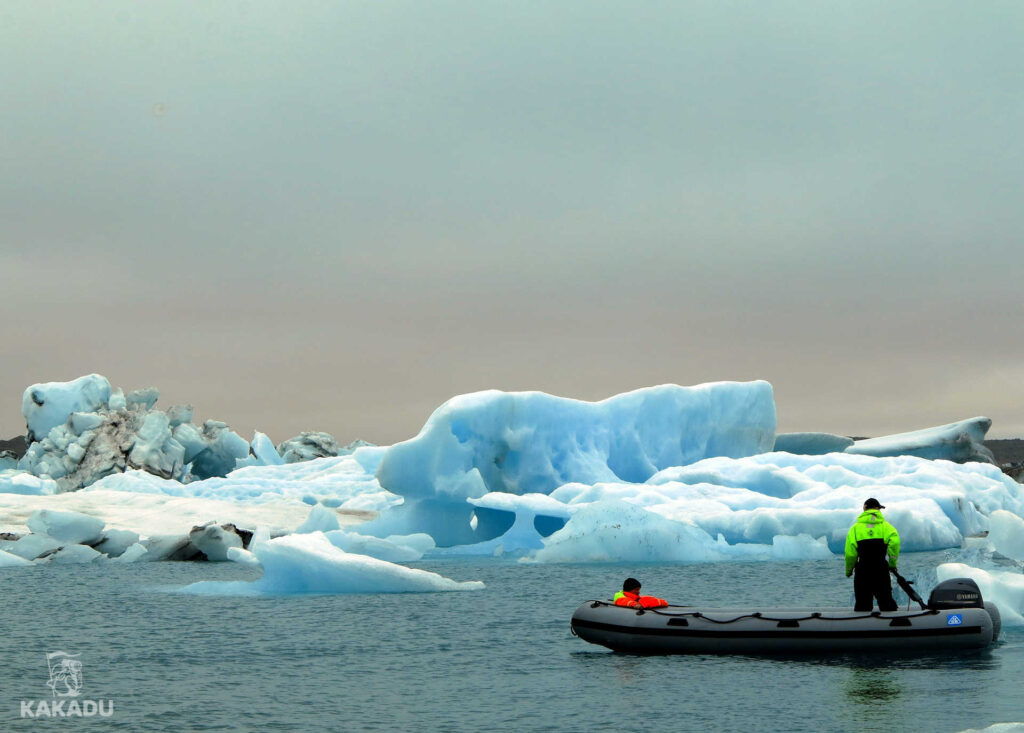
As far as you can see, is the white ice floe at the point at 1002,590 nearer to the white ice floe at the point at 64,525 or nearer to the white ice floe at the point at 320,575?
the white ice floe at the point at 320,575

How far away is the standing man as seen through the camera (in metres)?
13.0

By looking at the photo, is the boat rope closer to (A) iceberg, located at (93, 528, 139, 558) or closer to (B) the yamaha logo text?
(B) the yamaha logo text

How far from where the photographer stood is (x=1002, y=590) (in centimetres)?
1495

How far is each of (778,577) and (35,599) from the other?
13095 mm

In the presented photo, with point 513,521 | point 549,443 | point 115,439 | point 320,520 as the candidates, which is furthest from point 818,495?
point 115,439

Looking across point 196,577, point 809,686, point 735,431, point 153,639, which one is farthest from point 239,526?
point 809,686

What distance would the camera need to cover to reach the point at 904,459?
32219 millimetres

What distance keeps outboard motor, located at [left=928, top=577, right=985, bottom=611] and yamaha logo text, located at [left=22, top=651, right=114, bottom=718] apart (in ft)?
28.4

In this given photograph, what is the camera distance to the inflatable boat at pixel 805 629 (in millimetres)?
12703

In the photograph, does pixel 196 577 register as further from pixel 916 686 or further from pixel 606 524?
pixel 916 686

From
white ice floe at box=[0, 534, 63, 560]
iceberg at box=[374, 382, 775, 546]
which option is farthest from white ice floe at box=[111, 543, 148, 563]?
iceberg at box=[374, 382, 775, 546]

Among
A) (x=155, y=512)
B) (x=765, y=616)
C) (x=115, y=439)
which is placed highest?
(x=115, y=439)

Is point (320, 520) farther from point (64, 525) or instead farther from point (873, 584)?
point (873, 584)

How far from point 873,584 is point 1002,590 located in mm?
2901
